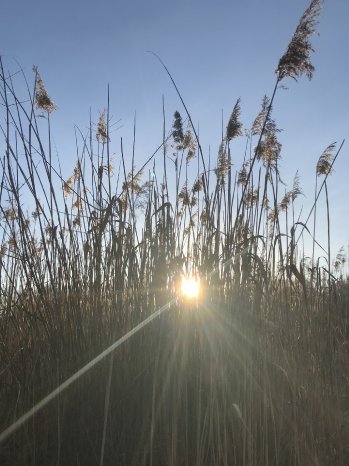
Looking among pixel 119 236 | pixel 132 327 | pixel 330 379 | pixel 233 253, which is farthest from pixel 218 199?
pixel 330 379

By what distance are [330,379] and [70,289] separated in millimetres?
1485

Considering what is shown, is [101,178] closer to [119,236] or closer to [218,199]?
[119,236]

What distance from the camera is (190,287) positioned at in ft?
8.37

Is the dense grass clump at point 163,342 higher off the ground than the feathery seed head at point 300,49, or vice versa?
the feathery seed head at point 300,49

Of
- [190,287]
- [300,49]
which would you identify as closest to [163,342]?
[190,287]

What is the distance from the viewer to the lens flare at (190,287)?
2.49 metres

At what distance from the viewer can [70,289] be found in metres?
2.33

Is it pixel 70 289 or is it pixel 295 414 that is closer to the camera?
pixel 295 414

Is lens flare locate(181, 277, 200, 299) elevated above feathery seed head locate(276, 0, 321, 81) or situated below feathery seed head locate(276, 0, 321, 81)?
below

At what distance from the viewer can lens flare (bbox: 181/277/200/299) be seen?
2488mm

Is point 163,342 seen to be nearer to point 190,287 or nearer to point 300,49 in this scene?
point 190,287

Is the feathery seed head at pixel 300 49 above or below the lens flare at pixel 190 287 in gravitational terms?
above

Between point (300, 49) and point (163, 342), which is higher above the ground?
point (300, 49)

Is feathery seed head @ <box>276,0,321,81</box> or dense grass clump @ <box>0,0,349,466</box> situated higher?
feathery seed head @ <box>276,0,321,81</box>
